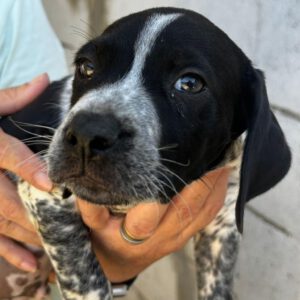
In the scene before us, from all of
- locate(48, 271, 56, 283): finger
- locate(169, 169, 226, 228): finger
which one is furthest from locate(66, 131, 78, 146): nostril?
locate(48, 271, 56, 283): finger

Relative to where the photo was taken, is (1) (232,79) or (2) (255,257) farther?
(2) (255,257)

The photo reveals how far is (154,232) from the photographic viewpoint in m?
2.21

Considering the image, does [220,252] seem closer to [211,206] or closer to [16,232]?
[211,206]

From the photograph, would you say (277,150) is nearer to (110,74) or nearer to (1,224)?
(110,74)

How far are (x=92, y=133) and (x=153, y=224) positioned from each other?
0.69m

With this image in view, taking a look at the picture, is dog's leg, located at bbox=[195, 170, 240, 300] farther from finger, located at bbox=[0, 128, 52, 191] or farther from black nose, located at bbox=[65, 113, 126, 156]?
black nose, located at bbox=[65, 113, 126, 156]

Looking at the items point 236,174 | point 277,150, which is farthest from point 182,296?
point 277,150

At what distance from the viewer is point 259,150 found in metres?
1.83

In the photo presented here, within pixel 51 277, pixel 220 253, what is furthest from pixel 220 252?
pixel 51 277

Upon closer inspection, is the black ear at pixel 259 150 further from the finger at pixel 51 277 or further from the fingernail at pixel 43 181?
the finger at pixel 51 277

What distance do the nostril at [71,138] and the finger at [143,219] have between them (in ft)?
1.69

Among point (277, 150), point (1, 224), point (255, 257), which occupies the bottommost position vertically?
point (255, 257)

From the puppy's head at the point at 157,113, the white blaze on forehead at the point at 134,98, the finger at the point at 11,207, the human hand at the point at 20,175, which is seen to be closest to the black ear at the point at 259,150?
the puppy's head at the point at 157,113

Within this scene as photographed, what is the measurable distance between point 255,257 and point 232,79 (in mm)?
1270
